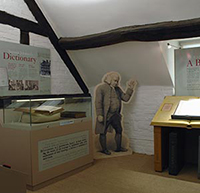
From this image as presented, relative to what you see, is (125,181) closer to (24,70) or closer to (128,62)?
(128,62)

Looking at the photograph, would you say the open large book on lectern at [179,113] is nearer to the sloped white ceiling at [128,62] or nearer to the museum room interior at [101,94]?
the museum room interior at [101,94]

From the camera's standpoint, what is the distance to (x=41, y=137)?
9.45ft

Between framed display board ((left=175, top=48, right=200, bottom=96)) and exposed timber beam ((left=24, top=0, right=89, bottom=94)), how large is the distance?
173 centimetres

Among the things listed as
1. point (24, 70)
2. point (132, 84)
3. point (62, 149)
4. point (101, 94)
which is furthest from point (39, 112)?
point (132, 84)

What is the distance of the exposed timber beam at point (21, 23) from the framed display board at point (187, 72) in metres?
2.17

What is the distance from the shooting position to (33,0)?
3748mm

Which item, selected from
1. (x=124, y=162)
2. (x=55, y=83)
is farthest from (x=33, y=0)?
(x=124, y=162)

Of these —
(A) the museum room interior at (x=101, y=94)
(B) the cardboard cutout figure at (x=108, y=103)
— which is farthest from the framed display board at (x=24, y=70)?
(B) the cardboard cutout figure at (x=108, y=103)

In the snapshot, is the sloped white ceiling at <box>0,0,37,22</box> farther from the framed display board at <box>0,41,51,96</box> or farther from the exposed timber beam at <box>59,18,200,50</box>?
the exposed timber beam at <box>59,18,200,50</box>

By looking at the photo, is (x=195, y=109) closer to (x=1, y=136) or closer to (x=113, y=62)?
(x=113, y=62)

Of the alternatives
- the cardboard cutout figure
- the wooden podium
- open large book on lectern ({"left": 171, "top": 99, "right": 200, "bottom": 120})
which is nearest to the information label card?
the cardboard cutout figure

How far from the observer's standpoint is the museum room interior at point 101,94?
2.94 meters

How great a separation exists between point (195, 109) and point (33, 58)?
7.85 ft

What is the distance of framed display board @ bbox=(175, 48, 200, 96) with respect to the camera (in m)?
3.87
